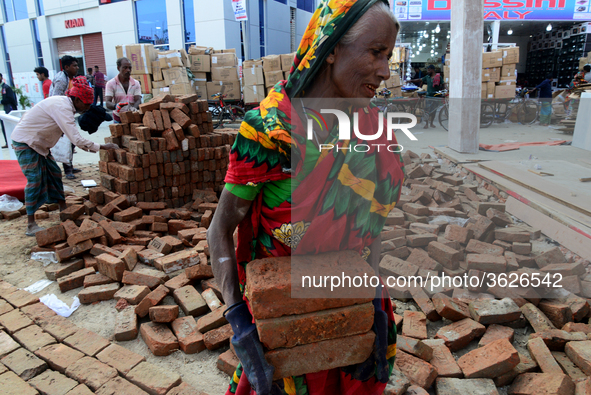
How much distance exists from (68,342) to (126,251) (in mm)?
1215

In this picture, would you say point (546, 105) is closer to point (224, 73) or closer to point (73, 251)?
point (224, 73)

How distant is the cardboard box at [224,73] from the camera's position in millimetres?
13070

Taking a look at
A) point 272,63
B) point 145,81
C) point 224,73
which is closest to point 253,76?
point 272,63

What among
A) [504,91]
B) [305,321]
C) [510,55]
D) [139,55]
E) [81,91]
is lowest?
[305,321]

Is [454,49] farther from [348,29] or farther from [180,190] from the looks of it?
[348,29]

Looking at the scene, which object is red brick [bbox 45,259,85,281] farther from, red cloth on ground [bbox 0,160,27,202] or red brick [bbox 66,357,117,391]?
red cloth on ground [bbox 0,160,27,202]

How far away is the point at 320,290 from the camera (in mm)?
1087

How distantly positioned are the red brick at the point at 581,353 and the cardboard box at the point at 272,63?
11.8 metres

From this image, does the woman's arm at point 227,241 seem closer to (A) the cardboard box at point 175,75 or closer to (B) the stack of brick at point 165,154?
(B) the stack of brick at point 165,154

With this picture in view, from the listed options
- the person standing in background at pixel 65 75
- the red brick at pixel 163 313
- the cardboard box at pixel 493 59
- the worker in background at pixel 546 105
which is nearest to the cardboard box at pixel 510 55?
the cardboard box at pixel 493 59

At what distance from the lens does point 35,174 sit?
4793 millimetres

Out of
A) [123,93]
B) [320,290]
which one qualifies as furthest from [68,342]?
[123,93]

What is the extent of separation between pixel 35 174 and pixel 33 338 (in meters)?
2.70

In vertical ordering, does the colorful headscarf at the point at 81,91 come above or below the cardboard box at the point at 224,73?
below
